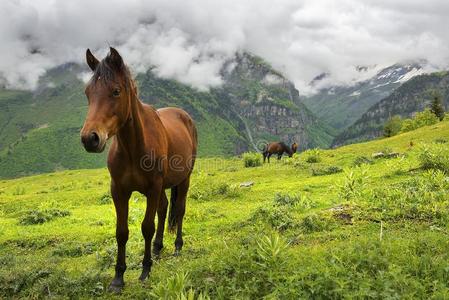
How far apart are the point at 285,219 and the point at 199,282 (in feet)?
17.3

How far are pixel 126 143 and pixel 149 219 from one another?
61.4 inches

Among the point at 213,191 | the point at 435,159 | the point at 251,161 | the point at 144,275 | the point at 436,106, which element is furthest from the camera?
the point at 436,106

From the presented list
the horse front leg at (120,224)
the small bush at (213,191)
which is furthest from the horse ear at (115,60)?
the small bush at (213,191)

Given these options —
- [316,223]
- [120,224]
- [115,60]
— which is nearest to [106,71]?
[115,60]

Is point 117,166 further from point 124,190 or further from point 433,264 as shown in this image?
point 433,264

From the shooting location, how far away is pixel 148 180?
7363mm

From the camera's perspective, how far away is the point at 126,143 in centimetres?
708

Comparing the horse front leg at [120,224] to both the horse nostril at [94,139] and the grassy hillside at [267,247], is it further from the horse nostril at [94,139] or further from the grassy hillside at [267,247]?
the horse nostril at [94,139]

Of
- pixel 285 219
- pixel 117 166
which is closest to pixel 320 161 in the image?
pixel 285 219

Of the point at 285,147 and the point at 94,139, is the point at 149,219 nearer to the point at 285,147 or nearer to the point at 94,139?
the point at 94,139

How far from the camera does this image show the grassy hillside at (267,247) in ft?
18.9

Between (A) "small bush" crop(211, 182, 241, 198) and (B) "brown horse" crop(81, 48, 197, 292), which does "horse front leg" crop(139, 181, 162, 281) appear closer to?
(B) "brown horse" crop(81, 48, 197, 292)

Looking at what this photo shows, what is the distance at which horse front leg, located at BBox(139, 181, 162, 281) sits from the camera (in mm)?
7422

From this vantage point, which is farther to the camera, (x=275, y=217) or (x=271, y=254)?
(x=275, y=217)
